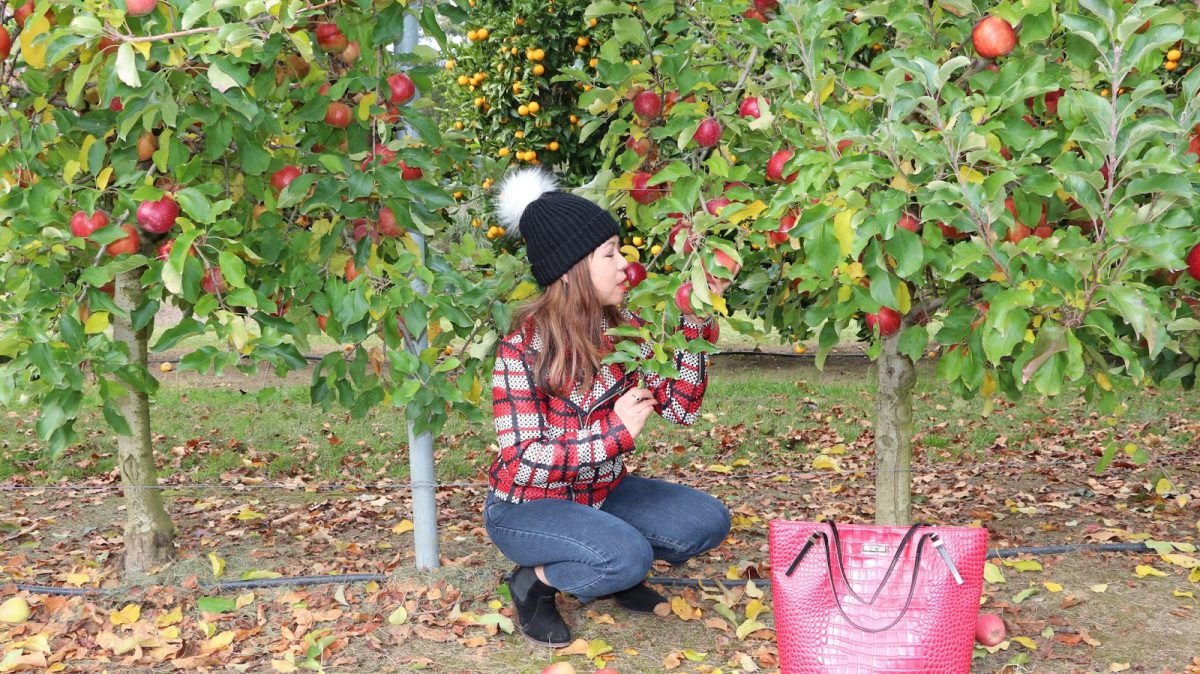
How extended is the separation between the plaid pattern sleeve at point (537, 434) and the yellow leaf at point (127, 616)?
113 cm

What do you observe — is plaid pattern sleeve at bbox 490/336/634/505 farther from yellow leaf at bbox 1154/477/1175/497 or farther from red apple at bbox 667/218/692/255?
yellow leaf at bbox 1154/477/1175/497

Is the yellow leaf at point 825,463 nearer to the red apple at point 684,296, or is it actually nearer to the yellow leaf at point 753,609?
the yellow leaf at point 753,609

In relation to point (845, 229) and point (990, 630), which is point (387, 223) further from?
point (990, 630)

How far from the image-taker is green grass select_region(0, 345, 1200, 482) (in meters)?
5.11

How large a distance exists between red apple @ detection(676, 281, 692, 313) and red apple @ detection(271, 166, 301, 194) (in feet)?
3.51

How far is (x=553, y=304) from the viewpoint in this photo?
272 centimetres

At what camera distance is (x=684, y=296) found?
8.00ft

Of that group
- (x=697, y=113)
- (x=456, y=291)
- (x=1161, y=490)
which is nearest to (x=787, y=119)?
(x=697, y=113)

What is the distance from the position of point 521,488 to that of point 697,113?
1090 millimetres

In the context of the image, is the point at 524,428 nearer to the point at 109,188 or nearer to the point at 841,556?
the point at 841,556

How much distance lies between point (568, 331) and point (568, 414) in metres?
0.23

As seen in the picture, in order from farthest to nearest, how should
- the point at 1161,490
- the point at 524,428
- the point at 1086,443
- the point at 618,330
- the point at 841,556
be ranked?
the point at 1086,443 → the point at 1161,490 → the point at 524,428 → the point at 618,330 → the point at 841,556

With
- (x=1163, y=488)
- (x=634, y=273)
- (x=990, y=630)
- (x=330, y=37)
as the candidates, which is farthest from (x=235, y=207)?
(x=1163, y=488)

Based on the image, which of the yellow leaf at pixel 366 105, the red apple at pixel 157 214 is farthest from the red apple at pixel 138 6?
the yellow leaf at pixel 366 105
